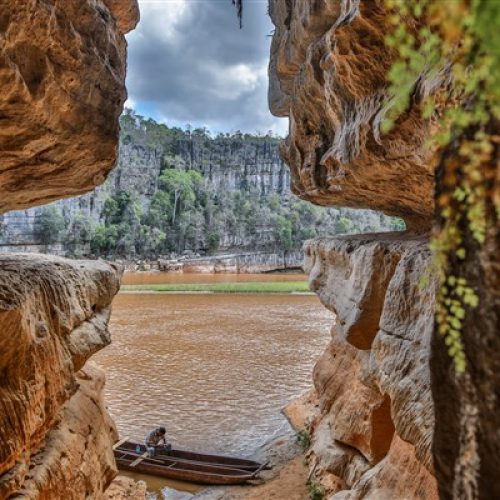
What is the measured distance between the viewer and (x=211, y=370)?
14.6 meters

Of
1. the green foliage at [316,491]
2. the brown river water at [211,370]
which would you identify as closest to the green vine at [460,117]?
the green foliage at [316,491]

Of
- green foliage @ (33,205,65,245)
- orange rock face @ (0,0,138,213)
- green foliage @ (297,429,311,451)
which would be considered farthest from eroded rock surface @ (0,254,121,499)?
green foliage @ (33,205,65,245)

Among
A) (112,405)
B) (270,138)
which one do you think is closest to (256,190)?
(270,138)

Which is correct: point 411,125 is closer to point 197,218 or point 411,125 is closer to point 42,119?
point 42,119

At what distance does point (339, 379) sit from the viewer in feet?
26.8

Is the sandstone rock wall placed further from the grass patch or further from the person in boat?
the grass patch

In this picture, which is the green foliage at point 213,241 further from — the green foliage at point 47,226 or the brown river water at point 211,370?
the brown river water at point 211,370

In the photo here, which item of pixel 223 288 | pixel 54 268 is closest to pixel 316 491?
pixel 54 268

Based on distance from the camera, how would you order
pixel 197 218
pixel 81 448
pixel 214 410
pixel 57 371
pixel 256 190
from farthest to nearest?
pixel 256 190 → pixel 197 218 → pixel 214 410 → pixel 81 448 → pixel 57 371

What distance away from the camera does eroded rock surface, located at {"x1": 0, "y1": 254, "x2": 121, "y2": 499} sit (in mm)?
4055

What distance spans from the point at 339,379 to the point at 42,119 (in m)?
6.43

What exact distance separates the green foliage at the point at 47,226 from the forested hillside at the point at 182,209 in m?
0.10

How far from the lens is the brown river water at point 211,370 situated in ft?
36.1

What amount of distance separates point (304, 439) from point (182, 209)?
166 feet
